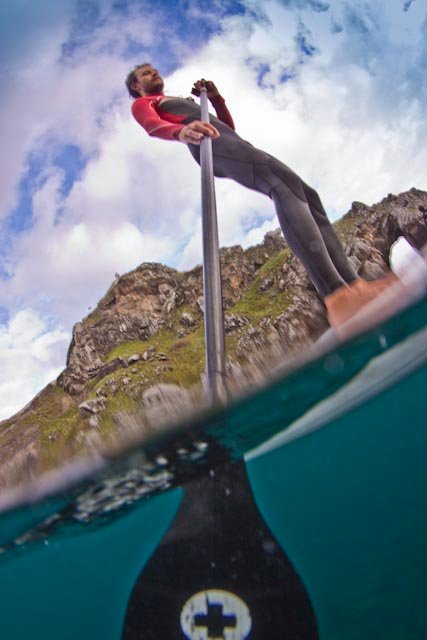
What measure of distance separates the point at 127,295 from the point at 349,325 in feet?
252

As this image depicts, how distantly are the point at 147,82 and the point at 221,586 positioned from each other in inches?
158

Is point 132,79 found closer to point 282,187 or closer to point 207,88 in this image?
point 207,88

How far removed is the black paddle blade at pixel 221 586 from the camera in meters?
2.64

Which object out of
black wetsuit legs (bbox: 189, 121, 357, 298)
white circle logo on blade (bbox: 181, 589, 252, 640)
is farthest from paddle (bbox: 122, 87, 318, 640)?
black wetsuit legs (bbox: 189, 121, 357, 298)

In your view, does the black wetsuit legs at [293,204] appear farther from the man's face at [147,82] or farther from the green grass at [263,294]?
the green grass at [263,294]

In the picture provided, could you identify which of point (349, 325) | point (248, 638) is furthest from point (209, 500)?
point (349, 325)

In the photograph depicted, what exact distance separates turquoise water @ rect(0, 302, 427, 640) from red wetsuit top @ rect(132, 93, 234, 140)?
222cm

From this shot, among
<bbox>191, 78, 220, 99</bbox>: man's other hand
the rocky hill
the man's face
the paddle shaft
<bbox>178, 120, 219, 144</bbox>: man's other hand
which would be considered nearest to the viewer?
the paddle shaft

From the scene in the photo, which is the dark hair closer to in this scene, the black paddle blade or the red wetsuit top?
the red wetsuit top

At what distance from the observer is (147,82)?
145 inches

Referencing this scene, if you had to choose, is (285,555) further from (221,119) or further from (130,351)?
(130,351)

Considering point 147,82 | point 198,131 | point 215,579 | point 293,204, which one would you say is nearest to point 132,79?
point 147,82

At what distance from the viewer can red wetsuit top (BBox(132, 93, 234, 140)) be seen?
308 cm

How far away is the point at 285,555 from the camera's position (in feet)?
9.57
